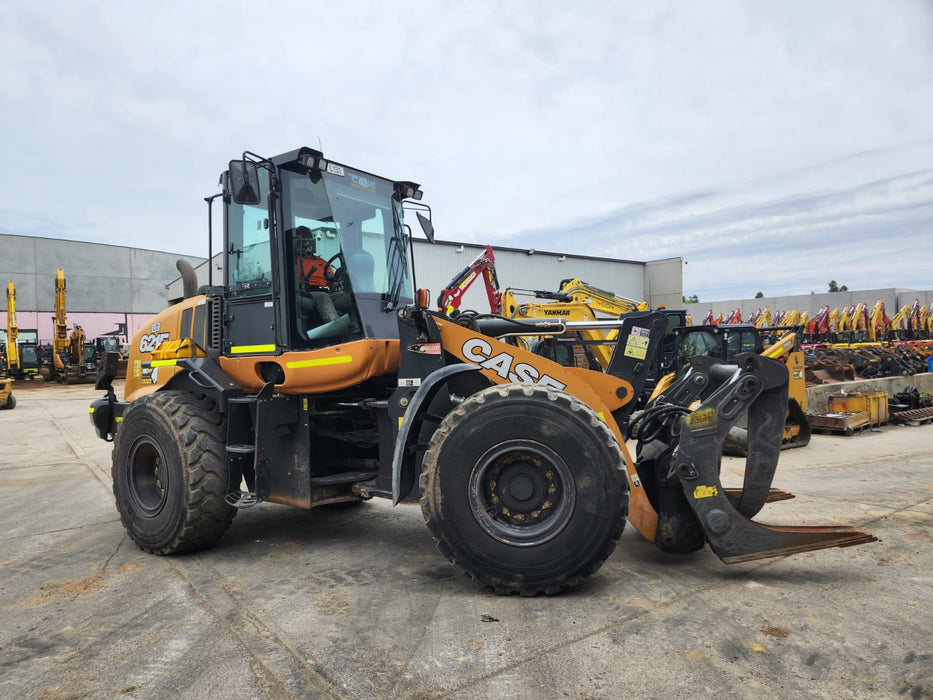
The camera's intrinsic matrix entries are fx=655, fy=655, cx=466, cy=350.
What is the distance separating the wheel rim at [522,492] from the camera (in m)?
3.68

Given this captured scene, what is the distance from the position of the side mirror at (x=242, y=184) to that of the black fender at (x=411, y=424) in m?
1.77

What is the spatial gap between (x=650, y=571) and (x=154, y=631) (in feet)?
9.56

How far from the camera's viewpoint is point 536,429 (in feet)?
12.1

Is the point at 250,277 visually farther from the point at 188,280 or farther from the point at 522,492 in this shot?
the point at 522,492

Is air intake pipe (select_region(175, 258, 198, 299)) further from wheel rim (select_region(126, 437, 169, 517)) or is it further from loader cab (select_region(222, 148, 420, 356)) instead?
wheel rim (select_region(126, 437, 169, 517))

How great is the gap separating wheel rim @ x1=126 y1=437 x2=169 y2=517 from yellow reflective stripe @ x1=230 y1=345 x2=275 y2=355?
96 cm

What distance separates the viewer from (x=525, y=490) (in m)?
3.79

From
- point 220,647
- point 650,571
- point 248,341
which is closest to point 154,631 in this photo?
point 220,647

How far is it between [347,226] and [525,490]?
8.10ft

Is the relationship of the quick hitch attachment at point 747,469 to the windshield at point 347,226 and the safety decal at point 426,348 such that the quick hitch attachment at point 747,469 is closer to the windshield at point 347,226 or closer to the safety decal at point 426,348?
the safety decal at point 426,348

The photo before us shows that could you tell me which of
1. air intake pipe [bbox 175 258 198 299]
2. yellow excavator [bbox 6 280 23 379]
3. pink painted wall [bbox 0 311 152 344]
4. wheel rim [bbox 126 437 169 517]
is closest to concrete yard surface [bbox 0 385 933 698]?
wheel rim [bbox 126 437 169 517]

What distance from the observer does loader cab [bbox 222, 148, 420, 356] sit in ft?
15.9

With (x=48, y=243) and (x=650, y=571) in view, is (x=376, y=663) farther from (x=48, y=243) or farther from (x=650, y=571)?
(x=48, y=243)

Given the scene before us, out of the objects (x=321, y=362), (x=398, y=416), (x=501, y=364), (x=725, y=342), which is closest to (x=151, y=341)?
(x=321, y=362)
